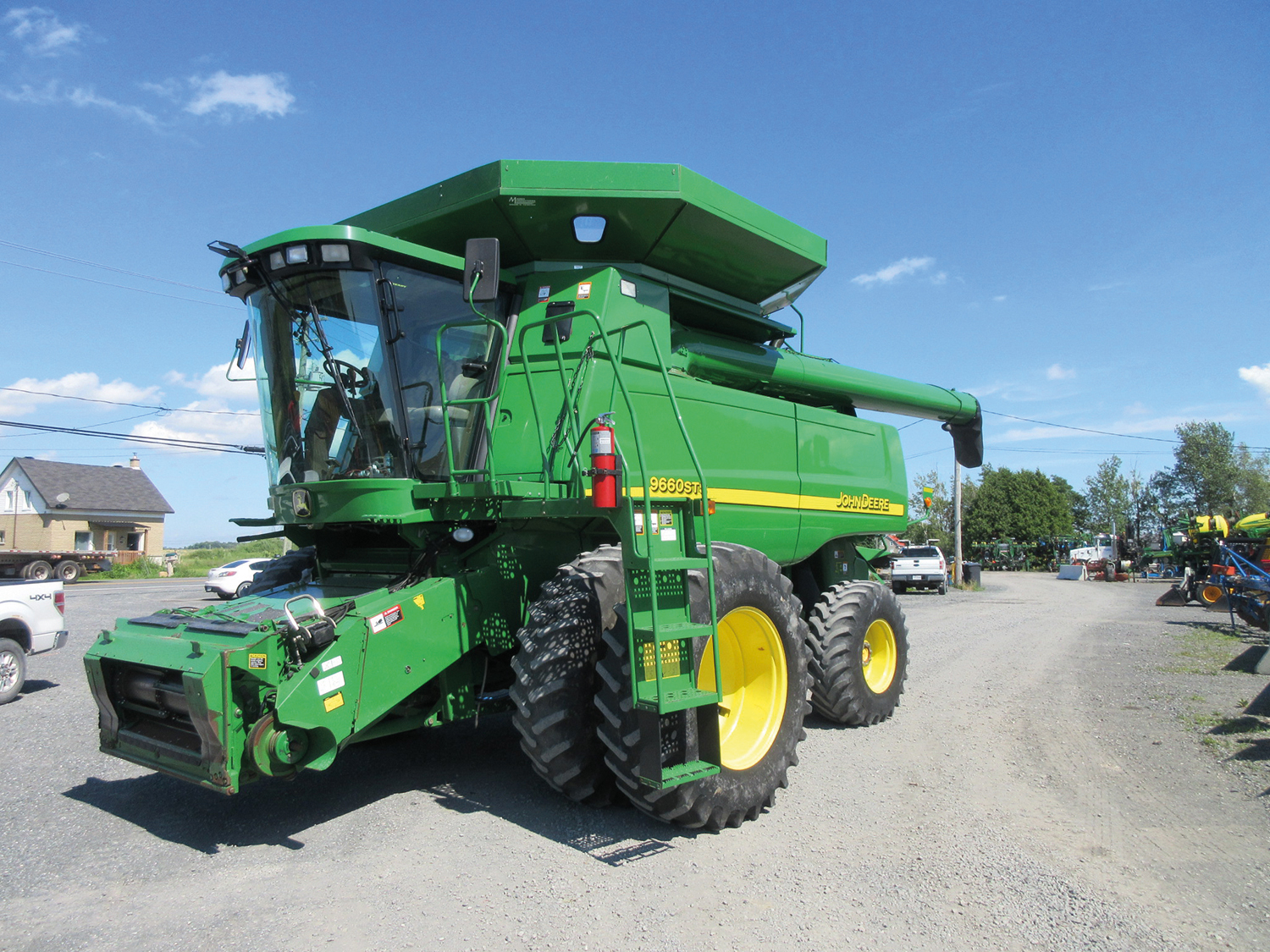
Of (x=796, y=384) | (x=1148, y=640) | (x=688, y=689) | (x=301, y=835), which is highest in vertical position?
(x=796, y=384)

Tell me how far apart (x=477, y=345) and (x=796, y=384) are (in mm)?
3170

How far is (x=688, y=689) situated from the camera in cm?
414

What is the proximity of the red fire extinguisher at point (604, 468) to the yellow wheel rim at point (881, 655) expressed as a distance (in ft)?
12.8

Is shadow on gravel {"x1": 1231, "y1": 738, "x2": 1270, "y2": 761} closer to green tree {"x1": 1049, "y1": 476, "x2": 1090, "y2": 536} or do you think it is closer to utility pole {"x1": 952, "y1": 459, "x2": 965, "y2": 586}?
utility pole {"x1": 952, "y1": 459, "x2": 965, "y2": 586}

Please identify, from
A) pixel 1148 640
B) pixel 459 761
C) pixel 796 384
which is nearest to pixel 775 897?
pixel 459 761


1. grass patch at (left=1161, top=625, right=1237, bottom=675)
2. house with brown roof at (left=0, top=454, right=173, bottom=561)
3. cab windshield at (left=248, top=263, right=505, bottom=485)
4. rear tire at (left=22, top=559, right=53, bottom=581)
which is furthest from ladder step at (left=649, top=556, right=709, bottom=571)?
house with brown roof at (left=0, top=454, right=173, bottom=561)

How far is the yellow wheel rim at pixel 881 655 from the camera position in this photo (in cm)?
722

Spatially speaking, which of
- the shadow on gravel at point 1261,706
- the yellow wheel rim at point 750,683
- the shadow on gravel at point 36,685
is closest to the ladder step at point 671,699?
the yellow wheel rim at point 750,683

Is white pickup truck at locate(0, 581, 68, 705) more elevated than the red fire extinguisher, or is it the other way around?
the red fire extinguisher

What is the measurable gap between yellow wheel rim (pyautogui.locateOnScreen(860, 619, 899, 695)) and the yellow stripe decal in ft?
3.55

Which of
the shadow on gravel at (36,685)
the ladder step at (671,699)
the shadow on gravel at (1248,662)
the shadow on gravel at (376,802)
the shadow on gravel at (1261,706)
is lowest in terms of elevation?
the shadow on gravel at (1248,662)

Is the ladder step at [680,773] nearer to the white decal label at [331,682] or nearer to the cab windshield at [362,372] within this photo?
the white decal label at [331,682]

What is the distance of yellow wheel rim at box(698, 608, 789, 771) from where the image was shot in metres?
4.89

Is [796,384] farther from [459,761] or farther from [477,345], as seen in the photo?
[459,761]
